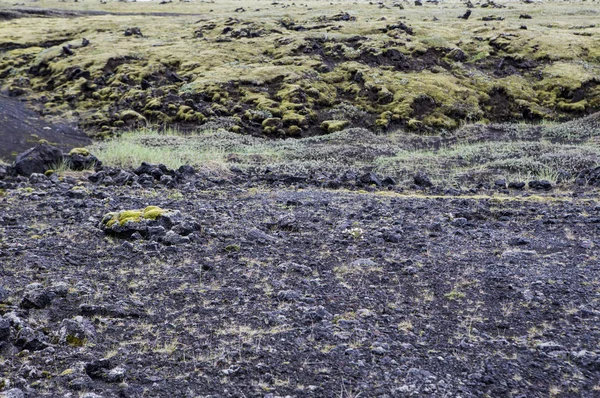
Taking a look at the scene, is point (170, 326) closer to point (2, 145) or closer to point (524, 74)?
point (2, 145)

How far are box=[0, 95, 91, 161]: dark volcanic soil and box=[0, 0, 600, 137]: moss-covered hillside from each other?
1362mm

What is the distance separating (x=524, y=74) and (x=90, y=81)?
2590 centimetres

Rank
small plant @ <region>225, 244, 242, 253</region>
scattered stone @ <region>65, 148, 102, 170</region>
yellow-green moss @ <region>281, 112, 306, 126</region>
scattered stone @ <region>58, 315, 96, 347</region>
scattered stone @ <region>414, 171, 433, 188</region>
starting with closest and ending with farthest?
scattered stone @ <region>58, 315, 96, 347</region> < small plant @ <region>225, 244, 242, 253</region> < scattered stone @ <region>414, 171, 433, 188</region> < scattered stone @ <region>65, 148, 102, 170</region> < yellow-green moss @ <region>281, 112, 306, 126</region>

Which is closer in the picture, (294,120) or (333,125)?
(333,125)

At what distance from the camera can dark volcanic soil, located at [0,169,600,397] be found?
500cm

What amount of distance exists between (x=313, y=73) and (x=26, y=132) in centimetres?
1548

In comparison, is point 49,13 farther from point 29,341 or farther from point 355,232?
point 29,341

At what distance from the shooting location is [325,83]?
29.8m

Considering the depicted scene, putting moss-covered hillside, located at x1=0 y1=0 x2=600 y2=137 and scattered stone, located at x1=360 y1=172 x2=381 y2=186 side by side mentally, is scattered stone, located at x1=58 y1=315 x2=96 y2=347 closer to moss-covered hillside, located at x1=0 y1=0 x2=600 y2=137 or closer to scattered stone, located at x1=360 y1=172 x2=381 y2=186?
scattered stone, located at x1=360 y1=172 x2=381 y2=186

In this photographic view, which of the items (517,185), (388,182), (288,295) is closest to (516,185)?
(517,185)

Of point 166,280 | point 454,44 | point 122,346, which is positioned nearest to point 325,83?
point 454,44

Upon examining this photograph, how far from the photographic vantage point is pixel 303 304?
6.57 m

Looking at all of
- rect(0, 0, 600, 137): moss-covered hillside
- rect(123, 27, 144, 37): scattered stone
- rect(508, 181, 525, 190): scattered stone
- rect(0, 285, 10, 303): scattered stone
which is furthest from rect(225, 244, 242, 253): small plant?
rect(123, 27, 144, 37): scattered stone

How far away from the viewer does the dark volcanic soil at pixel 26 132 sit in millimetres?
21078
